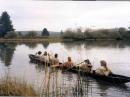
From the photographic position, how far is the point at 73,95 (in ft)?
16.7

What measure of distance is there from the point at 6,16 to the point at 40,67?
2.73 m

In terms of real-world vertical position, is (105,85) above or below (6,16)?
below

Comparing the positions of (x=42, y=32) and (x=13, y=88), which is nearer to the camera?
(x=13, y=88)

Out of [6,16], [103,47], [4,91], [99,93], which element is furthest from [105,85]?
[103,47]

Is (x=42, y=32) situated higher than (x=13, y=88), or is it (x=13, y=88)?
(x=42, y=32)

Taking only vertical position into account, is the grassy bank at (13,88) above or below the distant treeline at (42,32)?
below

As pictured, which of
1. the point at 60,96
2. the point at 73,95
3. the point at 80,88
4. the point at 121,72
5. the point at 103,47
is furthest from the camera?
the point at 103,47

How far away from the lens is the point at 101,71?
7461 mm

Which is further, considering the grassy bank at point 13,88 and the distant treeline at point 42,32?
the distant treeline at point 42,32

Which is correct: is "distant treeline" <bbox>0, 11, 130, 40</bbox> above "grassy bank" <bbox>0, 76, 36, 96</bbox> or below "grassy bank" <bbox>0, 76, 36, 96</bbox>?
above

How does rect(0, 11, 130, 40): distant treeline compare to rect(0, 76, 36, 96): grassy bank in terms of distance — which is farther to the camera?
rect(0, 11, 130, 40): distant treeline

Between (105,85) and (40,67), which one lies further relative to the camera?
(40,67)

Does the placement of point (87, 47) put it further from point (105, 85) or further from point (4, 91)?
point (4, 91)

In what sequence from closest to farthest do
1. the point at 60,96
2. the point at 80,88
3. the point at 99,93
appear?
the point at 60,96
the point at 80,88
the point at 99,93
